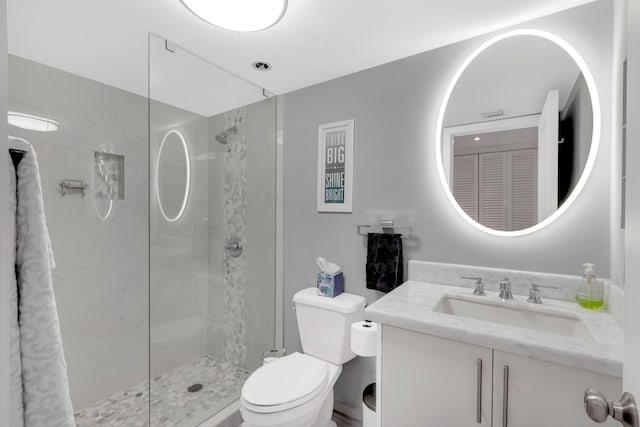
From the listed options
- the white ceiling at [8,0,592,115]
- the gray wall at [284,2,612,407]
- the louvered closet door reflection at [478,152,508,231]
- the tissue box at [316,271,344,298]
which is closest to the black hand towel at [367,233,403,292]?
the gray wall at [284,2,612,407]

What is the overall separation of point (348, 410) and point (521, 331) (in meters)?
1.34

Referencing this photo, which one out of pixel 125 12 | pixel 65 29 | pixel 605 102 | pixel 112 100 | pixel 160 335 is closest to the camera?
pixel 605 102

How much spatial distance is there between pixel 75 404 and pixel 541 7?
11.0 feet

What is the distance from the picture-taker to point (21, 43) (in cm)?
157

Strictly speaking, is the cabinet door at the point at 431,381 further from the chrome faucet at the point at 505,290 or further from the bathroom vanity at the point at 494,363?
the chrome faucet at the point at 505,290

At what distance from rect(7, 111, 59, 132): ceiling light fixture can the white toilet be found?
6.03 feet

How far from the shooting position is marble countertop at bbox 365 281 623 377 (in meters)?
0.84

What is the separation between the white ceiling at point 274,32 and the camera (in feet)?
4.33

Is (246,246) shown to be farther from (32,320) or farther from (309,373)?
(32,320)

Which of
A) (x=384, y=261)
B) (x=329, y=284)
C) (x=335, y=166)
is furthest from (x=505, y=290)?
(x=335, y=166)

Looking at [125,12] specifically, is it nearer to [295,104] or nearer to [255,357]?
[295,104]

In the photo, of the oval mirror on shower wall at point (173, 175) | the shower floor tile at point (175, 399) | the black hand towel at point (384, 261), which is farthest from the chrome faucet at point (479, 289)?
the oval mirror on shower wall at point (173, 175)

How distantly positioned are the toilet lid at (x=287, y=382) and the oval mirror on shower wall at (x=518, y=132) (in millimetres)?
1145

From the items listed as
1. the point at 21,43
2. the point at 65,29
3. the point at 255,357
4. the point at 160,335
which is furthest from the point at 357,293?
the point at 21,43
